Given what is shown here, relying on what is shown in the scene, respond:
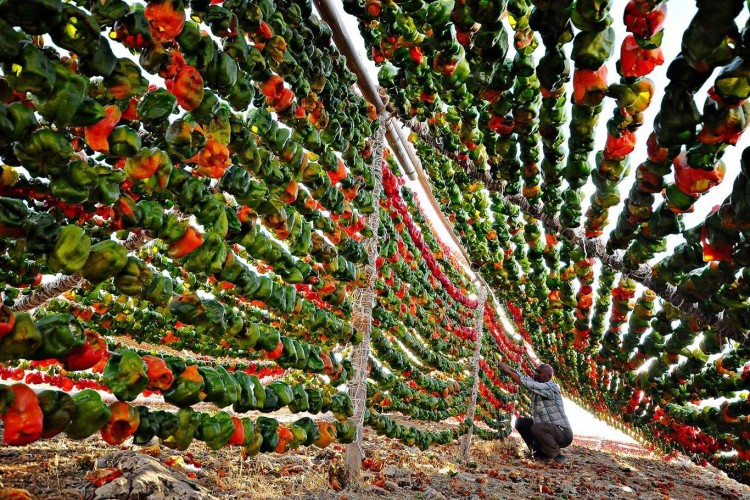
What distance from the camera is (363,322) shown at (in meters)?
4.09

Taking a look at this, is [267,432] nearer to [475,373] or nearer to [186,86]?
[186,86]

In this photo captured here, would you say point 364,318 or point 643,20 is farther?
point 364,318

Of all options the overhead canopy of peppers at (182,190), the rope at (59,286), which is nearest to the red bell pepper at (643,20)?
the overhead canopy of peppers at (182,190)

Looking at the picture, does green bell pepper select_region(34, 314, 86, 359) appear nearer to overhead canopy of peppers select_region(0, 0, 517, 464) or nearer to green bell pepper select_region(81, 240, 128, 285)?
overhead canopy of peppers select_region(0, 0, 517, 464)

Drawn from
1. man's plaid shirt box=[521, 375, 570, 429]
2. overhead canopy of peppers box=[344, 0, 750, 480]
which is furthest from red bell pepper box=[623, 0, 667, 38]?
man's plaid shirt box=[521, 375, 570, 429]

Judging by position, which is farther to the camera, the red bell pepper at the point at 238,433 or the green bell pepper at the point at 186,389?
the red bell pepper at the point at 238,433

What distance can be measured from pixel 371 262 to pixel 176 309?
2.30 meters

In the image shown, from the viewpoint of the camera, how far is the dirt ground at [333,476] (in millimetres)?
3473

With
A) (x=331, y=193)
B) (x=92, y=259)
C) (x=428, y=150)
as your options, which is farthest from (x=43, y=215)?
(x=428, y=150)

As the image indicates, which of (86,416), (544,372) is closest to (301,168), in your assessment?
(86,416)

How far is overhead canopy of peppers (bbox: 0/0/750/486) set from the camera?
1.44m

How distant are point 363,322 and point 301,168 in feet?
5.83

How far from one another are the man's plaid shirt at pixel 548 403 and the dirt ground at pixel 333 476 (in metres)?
0.67

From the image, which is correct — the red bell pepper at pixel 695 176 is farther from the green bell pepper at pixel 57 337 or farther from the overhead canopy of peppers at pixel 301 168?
the green bell pepper at pixel 57 337
